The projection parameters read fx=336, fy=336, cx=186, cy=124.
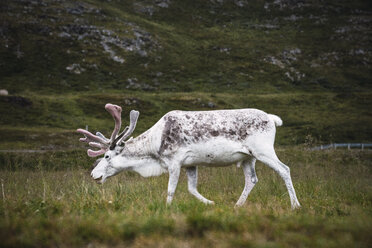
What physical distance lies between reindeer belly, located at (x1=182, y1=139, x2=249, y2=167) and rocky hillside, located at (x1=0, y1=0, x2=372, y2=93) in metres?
63.0

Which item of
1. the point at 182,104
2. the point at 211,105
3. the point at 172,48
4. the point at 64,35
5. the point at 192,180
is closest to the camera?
the point at 192,180

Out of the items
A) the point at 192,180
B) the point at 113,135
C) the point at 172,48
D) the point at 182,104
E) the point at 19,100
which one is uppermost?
the point at 113,135

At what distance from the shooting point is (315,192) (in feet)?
27.1

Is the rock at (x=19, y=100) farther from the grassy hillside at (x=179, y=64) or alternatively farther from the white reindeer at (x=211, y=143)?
the white reindeer at (x=211, y=143)

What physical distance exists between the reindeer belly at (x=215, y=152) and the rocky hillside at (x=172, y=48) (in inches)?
2480

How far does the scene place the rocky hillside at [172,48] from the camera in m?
75.4

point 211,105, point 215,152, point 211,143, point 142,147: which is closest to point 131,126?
point 142,147

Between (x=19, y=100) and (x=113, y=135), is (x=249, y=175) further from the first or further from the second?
(x=19, y=100)

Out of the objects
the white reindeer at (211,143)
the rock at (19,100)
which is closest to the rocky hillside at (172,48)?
the rock at (19,100)

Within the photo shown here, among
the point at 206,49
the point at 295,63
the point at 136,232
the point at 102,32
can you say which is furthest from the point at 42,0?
the point at 136,232

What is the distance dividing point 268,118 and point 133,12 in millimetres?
120105

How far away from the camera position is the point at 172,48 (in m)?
96.2

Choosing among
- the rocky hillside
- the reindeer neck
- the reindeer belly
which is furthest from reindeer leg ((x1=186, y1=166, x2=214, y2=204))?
the rocky hillside

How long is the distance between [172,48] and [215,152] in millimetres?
91759
